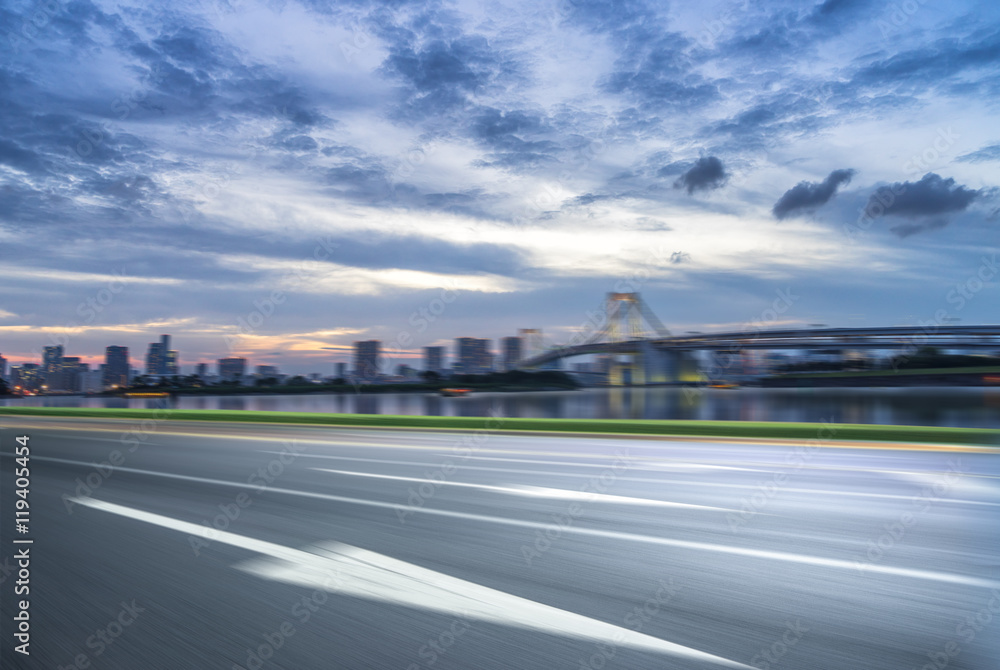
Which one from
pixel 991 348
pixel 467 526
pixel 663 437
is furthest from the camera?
pixel 991 348

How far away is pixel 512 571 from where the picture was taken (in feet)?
14.8

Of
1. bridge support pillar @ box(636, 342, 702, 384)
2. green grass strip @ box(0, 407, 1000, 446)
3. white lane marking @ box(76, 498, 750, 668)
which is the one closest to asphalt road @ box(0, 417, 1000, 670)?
white lane marking @ box(76, 498, 750, 668)

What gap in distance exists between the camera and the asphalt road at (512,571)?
3.24m

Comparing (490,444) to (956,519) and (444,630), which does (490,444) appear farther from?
(444,630)

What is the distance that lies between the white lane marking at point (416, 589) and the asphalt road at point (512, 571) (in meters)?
0.02

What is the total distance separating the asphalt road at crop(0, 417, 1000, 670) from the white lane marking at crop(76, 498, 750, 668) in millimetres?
19

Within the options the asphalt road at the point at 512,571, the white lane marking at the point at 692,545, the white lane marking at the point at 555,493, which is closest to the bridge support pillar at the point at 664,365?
the asphalt road at the point at 512,571

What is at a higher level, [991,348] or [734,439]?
[991,348]

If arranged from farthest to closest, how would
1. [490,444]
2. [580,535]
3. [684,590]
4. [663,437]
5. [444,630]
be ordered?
[663,437]
[490,444]
[580,535]
[684,590]
[444,630]

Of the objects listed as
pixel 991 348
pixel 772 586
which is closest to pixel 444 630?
pixel 772 586

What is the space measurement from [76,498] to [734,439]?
13.6 metres

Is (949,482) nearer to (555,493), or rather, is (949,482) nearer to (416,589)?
(555,493)

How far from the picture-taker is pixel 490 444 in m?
14.9

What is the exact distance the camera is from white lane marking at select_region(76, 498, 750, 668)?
11.1ft
